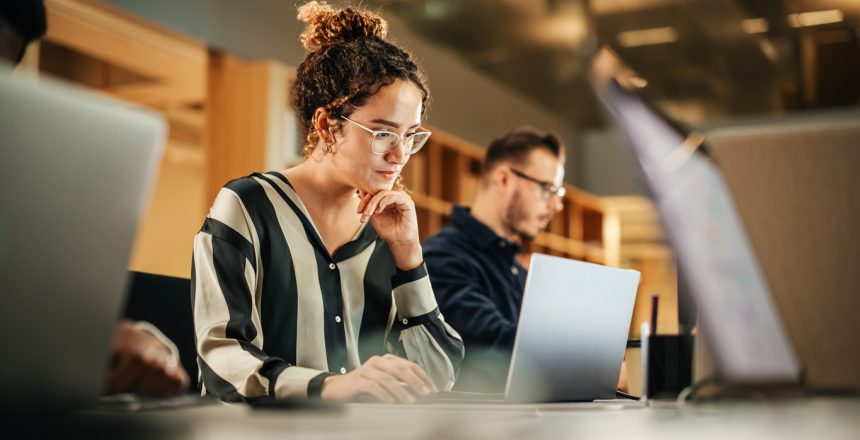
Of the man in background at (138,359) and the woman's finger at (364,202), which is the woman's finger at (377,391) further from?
the woman's finger at (364,202)

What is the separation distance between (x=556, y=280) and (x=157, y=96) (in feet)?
14.9

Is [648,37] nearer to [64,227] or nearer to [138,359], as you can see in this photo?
[138,359]

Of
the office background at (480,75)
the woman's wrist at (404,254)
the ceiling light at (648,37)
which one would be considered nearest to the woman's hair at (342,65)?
the woman's wrist at (404,254)

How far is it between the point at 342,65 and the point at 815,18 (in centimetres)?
475

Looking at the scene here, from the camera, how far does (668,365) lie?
4.73 ft

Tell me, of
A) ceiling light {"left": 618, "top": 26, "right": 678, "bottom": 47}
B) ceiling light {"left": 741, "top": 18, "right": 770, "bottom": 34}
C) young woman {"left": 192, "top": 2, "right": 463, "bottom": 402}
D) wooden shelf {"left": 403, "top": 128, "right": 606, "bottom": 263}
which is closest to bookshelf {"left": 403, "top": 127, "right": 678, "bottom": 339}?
wooden shelf {"left": 403, "top": 128, "right": 606, "bottom": 263}

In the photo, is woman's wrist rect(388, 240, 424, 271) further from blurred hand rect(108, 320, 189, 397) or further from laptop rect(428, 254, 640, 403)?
blurred hand rect(108, 320, 189, 397)

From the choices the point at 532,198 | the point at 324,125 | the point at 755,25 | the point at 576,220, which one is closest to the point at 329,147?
the point at 324,125

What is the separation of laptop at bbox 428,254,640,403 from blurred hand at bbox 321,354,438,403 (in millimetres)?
132

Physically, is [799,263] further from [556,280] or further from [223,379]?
[223,379]

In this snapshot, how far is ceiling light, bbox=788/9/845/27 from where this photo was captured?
17.8 ft

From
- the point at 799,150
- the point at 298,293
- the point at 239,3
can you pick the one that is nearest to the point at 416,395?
the point at 298,293

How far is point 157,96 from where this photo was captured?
5.35 meters

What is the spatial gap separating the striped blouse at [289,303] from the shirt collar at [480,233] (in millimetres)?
975
